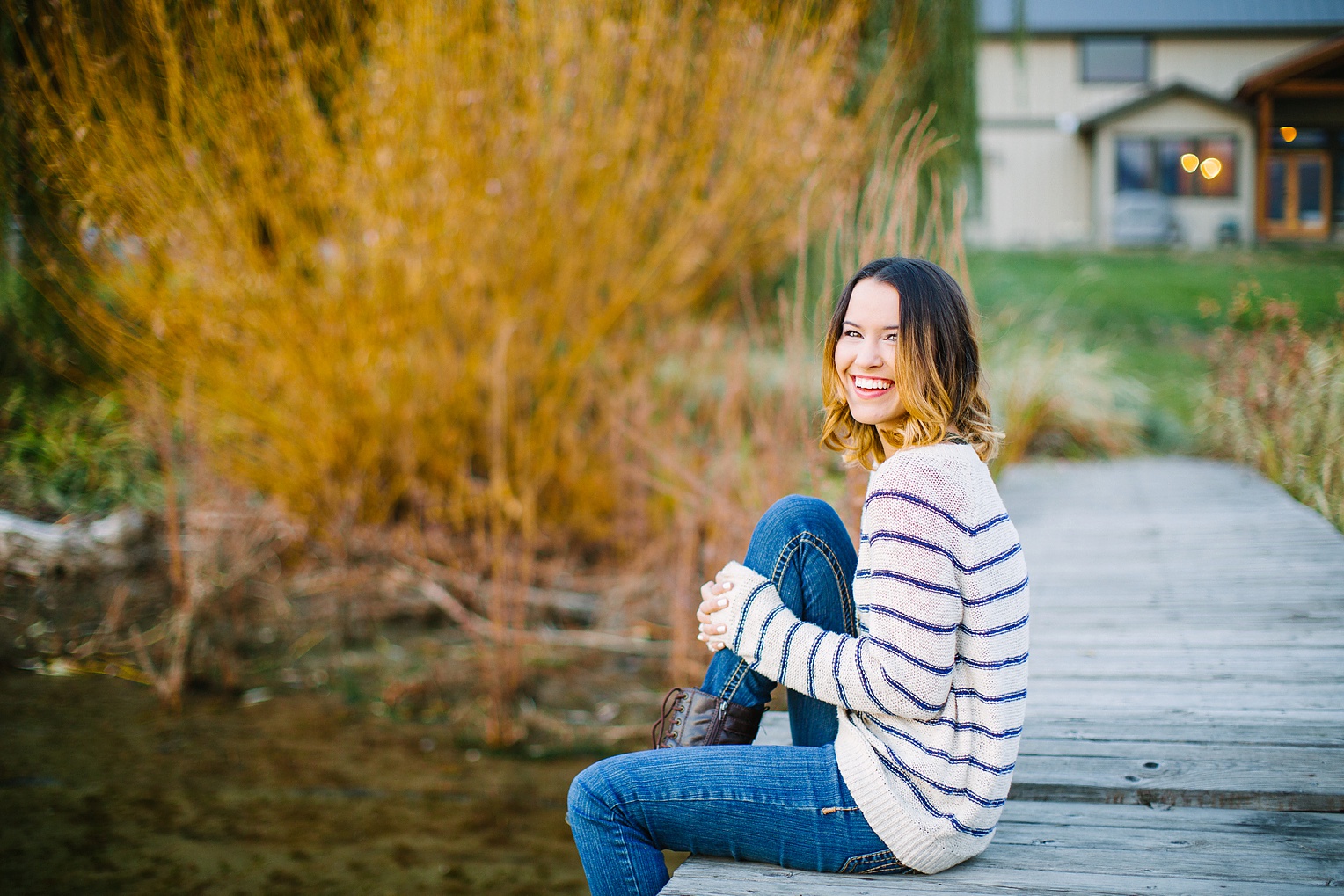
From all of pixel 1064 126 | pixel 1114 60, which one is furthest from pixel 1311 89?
pixel 1114 60

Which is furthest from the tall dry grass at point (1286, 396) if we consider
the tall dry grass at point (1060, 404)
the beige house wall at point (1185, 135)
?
the beige house wall at point (1185, 135)

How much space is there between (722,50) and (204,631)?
10.4 ft

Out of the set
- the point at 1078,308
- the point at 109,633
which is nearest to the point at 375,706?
the point at 109,633

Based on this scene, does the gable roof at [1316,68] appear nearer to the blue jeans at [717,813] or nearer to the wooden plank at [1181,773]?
the wooden plank at [1181,773]

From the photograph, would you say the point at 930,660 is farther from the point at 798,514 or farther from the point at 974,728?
the point at 798,514

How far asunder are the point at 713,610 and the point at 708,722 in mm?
182

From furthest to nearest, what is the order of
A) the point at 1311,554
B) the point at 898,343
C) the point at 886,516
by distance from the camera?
1. the point at 1311,554
2. the point at 898,343
3. the point at 886,516

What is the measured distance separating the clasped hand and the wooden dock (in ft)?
1.13

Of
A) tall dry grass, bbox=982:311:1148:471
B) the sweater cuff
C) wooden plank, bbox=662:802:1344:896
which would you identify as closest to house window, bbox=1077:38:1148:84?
tall dry grass, bbox=982:311:1148:471

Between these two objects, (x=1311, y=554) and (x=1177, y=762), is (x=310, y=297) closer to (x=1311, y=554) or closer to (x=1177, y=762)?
(x=1177, y=762)

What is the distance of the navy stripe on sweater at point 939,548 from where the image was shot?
137 centimetres

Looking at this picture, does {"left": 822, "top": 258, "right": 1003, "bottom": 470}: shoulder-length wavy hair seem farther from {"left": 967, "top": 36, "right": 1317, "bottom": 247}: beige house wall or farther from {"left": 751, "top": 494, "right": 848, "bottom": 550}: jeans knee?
{"left": 967, "top": 36, "right": 1317, "bottom": 247}: beige house wall

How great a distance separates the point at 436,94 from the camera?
146 inches

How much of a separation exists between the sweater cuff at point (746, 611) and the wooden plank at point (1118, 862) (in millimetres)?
334
